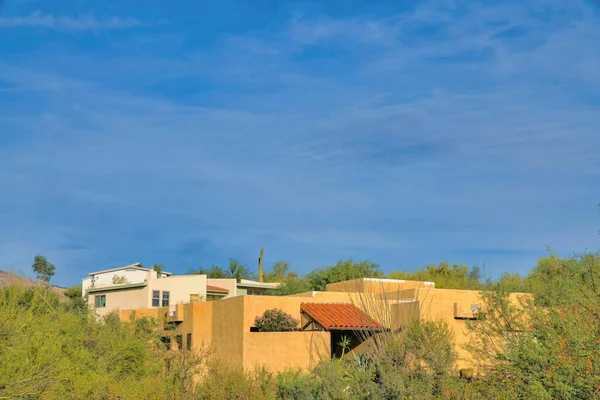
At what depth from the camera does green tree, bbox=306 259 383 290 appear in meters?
59.7

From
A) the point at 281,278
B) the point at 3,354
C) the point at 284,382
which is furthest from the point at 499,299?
the point at 281,278

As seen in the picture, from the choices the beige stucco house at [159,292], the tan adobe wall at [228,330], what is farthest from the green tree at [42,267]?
Result: the tan adobe wall at [228,330]

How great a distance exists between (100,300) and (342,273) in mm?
19232

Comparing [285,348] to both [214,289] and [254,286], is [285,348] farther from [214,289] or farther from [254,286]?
[254,286]

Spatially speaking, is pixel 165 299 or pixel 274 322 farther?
pixel 165 299

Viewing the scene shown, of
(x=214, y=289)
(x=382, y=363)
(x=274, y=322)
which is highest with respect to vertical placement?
(x=214, y=289)

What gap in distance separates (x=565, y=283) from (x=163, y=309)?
89.0 feet

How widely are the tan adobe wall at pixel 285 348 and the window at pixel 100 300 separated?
29307 mm

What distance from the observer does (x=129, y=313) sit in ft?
151

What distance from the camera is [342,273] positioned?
2352 inches

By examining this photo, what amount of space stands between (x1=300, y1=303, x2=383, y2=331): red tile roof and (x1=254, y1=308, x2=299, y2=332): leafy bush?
3.86 ft

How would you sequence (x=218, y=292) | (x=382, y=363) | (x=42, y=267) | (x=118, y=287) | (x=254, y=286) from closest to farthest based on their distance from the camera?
(x=382, y=363), (x=118, y=287), (x=218, y=292), (x=254, y=286), (x=42, y=267)

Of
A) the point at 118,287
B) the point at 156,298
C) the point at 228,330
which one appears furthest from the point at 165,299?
the point at 228,330

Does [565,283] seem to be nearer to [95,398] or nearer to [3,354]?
[95,398]
